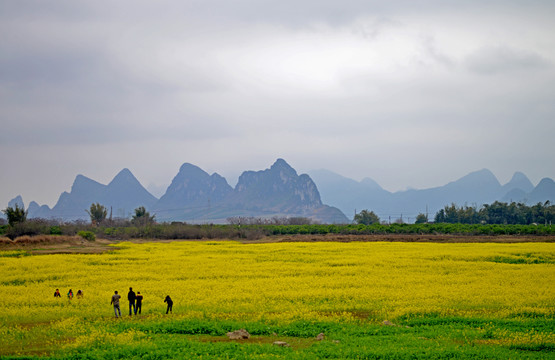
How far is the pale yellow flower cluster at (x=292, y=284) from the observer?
2194 cm

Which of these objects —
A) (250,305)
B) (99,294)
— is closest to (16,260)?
(99,294)

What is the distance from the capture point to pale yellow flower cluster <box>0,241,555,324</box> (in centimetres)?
2194

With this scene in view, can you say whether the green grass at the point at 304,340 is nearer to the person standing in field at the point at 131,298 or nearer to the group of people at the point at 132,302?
the group of people at the point at 132,302

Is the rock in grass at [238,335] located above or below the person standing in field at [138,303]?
below

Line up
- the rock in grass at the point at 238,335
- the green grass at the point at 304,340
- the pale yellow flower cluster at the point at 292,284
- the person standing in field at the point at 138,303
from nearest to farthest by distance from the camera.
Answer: the green grass at the point at 304,340, the rock in grass at the point at 238,335, the person standing in field at the point at 138,303, the pale yellow flower cluster at the point at 292,284

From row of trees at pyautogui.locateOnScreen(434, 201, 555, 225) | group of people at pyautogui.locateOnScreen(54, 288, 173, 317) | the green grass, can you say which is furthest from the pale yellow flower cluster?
row of trees at pyautogui.locateOnScreen(434, 201, 555, 225)

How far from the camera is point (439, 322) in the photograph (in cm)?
1953

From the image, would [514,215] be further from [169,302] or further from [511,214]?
[169,302]

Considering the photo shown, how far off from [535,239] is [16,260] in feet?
195

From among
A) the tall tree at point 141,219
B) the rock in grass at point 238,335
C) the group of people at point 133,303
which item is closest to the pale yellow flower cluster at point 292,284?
the group of people at point 133,303

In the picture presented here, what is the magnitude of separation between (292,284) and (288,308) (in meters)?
5.86

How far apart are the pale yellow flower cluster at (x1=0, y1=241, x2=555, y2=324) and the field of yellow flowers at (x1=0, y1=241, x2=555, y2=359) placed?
0.28ft

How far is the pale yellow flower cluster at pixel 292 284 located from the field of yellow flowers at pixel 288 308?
3.3 inches

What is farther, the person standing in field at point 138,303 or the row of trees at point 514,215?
the row of trees at point 514,215
